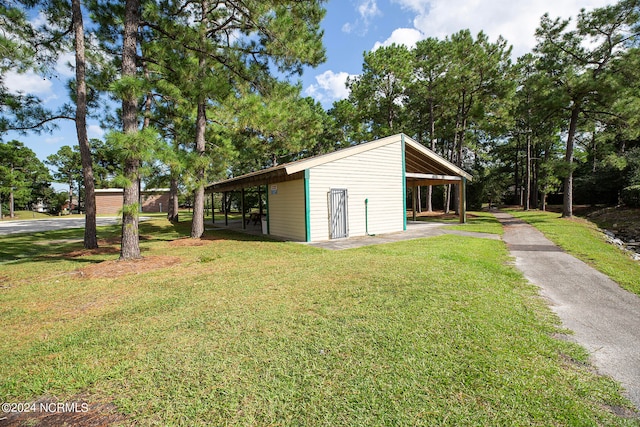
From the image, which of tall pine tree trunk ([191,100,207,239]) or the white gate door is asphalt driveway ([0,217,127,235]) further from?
the white gate door

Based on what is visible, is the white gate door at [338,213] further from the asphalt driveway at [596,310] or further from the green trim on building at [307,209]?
the asphalt driveway at [596,310]

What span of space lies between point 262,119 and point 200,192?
482 cm

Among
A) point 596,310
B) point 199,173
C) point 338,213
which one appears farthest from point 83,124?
point 596,310

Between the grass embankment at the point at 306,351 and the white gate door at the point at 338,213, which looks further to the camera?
the white gate door at the point at 338,213

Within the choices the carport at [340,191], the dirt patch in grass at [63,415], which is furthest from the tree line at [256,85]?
the dirt patch in grass at [63,415]

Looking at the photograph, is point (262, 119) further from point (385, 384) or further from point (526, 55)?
point (526, 55)

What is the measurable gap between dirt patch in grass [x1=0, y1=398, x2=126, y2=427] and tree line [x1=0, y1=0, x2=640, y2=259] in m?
4.71

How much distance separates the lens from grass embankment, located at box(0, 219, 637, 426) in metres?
1.96

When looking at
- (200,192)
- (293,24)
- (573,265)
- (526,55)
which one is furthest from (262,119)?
(526,55)

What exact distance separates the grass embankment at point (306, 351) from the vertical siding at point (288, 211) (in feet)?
16.1

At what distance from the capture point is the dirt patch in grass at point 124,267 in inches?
231

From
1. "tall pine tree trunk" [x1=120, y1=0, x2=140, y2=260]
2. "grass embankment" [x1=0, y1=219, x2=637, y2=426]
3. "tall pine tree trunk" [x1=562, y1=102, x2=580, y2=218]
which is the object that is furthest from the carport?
"tall pine tree trunk" [x1=562, y1=102, x2=580, y2=218]

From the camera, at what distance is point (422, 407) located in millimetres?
1946

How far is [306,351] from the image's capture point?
8.78 ft
